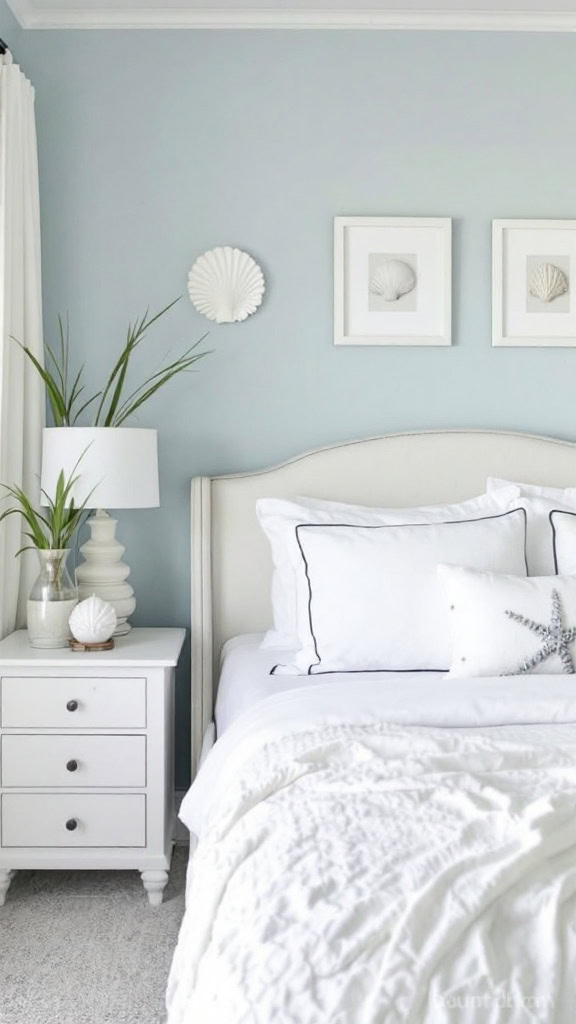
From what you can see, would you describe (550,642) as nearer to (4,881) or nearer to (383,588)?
(383,588)

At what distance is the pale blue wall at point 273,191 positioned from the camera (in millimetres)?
2998

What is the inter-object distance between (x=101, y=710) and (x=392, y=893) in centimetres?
150

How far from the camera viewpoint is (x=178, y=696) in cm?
306

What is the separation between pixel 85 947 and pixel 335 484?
1472 millimetres

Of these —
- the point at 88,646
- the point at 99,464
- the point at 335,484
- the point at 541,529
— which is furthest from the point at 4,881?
the point at 541,529

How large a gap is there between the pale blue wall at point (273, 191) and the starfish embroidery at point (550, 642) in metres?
1.01

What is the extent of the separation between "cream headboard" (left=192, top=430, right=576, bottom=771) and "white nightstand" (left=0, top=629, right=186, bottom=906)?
1.37 ft

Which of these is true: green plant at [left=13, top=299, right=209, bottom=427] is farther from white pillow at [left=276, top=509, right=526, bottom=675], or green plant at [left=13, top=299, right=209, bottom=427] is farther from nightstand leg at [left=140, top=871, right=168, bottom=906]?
nightstand leg at [left=140, top=871, right=168, bottom=906]

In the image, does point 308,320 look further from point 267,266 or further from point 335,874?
point 335,874

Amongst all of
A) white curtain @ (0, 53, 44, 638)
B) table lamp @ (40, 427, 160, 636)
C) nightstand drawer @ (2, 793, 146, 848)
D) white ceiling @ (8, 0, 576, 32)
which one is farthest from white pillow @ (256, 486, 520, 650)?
white ceiling @ (8, 0, 576, 32)

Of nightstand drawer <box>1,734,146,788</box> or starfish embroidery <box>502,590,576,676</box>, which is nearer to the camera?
starfish embroidery <box>502,590,576,676</box>

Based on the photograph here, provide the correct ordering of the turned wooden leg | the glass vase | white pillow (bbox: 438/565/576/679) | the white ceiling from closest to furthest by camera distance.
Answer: white pillow (bbox: 438/565/576/679) < the turned wooden leg < the glass vase < the white ceiling

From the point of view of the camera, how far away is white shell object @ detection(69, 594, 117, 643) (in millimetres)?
2529

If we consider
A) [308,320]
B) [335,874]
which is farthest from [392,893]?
[308,320]
